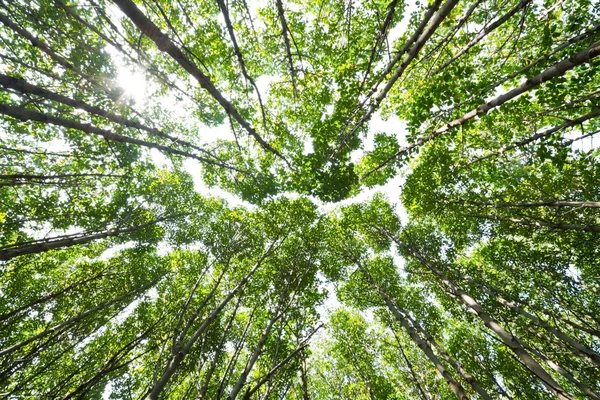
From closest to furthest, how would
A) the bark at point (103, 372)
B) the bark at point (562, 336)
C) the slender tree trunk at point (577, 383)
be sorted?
the bark at point (103, 372) < the slender tree trunk at point (577, 383) < the bark at point (562, 336)

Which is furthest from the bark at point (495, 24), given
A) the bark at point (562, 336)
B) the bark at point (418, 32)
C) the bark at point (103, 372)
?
the bark at point (562, 336)

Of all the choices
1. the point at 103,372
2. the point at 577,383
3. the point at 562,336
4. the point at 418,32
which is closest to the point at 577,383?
the point at 577,383

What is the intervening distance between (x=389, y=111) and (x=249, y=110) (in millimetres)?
5502

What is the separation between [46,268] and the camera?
35.8 feet

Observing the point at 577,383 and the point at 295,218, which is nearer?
the point at 577,383

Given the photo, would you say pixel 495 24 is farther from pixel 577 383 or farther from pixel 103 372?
pixel 577 383

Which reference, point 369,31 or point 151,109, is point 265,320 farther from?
point 369,31

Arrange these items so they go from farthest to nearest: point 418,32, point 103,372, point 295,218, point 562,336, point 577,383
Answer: point 295,218 < point 562,336 < point 577,383 < point 418,32 < point 103,372

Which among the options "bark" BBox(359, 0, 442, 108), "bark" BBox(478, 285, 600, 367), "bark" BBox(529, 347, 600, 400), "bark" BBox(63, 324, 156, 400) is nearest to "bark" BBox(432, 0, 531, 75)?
"bark" BBox(359, 0, 442, 108)

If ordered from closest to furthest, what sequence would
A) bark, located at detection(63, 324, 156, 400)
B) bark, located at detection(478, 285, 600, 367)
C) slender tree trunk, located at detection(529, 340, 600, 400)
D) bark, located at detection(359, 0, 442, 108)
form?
bark, located at detection(63, 324, 156, 400) < bark, located at detection(359, 0, 442, 108) < slender tree trunk, located at detection(529, 340, 600, 400) < bark, located at detection(478, 285, 600, 367)

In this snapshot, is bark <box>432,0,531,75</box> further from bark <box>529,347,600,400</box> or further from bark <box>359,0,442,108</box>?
bark <box>529,347,600,400</box>

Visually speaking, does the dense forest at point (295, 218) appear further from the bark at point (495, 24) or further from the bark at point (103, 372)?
the bark at point (103, 372)

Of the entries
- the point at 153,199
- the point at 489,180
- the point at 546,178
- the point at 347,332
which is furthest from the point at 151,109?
the point at 347,332

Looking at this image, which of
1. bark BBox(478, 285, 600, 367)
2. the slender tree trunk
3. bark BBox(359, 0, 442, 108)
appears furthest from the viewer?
bark BBox(478, 285, 600, 367)
